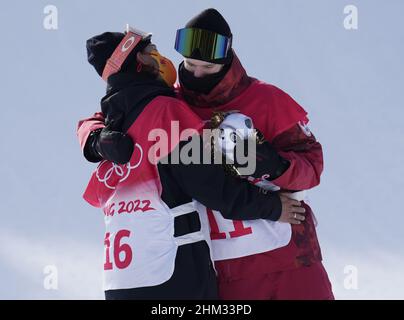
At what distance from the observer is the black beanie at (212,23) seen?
19.0 ft

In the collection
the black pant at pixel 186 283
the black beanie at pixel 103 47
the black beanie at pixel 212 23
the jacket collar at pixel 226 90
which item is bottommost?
the black pant at pixel 186 283

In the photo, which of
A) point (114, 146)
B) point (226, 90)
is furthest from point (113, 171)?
point (226, 90)

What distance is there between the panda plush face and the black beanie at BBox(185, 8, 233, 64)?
510 mm

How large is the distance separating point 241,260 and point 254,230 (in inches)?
8.9

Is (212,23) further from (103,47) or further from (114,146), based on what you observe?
(114,146)

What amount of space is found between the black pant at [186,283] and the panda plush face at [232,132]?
0.62 metres

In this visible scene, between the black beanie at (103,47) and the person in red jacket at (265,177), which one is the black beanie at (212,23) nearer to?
the person in red jacket at (265,177)

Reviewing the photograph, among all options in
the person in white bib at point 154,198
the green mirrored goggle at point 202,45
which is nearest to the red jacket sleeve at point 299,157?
the person in white bib at point 154,198

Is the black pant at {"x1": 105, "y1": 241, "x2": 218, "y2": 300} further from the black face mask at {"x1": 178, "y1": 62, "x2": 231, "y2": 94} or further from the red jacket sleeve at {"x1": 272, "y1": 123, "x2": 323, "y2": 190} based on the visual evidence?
the black face mask at {"x1": 178, "y1": 62, "x2": 231, "y2": 94}

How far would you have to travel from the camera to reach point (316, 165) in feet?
18.6

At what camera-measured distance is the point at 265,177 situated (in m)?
5.54
